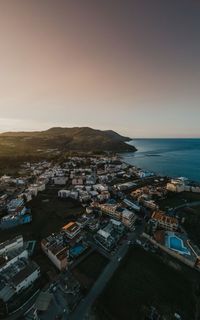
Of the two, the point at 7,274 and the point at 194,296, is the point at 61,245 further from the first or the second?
the point at 194,296

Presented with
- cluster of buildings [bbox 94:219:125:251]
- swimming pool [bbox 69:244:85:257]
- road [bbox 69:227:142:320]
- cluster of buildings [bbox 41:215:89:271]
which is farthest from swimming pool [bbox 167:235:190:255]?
swimming pool [bbox 69:244:85:257]

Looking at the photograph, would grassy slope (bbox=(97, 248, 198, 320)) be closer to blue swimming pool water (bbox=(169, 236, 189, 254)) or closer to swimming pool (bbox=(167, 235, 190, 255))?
swimming pool (bbox=(167, 235, 190, 255))

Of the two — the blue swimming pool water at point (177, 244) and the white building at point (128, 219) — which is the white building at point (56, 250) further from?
the blue swimming pool water at point (177, 244)

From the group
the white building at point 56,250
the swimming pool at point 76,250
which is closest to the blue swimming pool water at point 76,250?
the swimming pool at point 76,250

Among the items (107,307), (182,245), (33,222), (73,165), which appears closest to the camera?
(107,307)

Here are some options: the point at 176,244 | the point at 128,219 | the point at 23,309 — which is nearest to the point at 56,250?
the point at 23,309

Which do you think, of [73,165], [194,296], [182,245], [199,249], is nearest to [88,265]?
[194,296]

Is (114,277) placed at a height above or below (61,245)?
below
